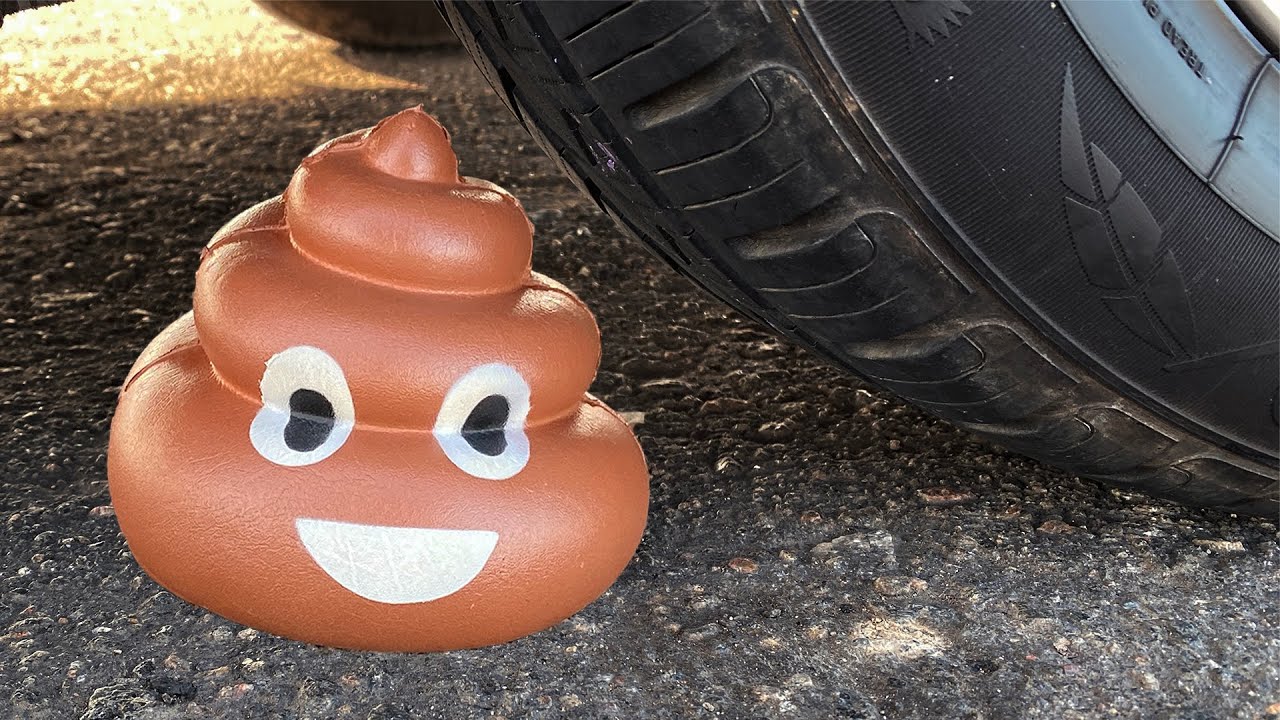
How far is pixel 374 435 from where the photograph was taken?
3.51 feet

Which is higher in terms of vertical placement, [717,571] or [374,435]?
[374,435]

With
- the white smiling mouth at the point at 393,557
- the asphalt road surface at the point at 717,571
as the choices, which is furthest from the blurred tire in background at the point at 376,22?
the white smiling mouth at the point at 393,557

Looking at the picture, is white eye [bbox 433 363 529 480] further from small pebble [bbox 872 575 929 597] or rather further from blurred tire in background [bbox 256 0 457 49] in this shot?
blurred tire in background [bbox 256 0 457 49]

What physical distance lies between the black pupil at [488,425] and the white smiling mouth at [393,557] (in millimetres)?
84

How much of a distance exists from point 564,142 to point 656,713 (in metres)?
0.54

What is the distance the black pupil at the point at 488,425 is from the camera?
3.57 feet

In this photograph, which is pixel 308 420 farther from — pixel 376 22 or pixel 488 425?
pixel 376 22

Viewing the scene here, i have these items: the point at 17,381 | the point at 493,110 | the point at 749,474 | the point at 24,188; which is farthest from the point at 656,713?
the point at 493,110

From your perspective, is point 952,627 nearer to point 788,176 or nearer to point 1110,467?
point 1110,467

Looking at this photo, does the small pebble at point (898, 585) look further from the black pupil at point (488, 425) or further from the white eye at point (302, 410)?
→ the white eye at point (302, 410)

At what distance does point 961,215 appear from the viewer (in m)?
0.99

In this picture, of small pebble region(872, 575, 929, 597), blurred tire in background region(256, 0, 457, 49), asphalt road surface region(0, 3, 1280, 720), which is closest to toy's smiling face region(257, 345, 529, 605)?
asphalt road surface region(0, 3, 1280, 720)

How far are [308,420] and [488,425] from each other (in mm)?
159

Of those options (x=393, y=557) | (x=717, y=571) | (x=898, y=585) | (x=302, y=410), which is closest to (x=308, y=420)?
(x=302, y=410)
